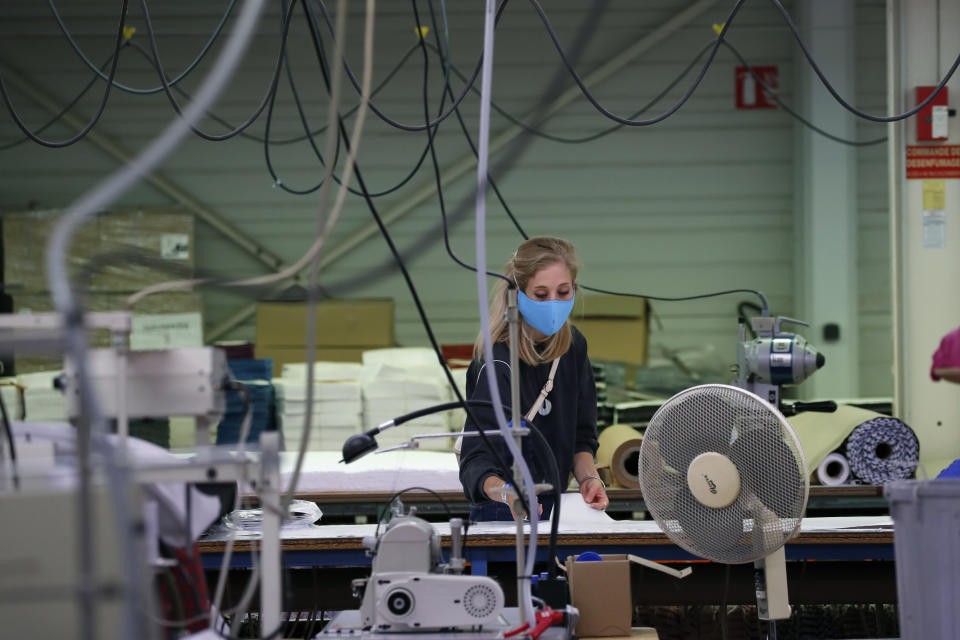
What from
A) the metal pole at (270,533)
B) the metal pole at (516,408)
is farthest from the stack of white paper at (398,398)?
the metal pole at (270,533)

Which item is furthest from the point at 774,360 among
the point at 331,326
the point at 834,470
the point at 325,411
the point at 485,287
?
the point at 331,326

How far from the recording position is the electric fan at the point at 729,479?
186cm

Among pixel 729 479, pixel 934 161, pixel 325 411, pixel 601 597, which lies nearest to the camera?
pixel 729 479

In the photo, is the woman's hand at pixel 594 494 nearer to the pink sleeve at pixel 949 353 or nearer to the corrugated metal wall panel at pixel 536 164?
the pink sleeve at pixel 949 353

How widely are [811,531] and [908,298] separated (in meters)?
1.74

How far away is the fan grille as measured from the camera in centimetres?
185

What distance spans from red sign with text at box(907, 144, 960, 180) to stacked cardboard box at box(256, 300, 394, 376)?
2812 mm

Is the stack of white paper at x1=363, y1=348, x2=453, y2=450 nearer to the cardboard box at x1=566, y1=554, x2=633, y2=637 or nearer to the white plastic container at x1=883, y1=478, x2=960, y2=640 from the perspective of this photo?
the cardboard box at x1=566, y1=554, x2=633, y2=637

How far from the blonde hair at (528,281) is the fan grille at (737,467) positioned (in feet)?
1.58

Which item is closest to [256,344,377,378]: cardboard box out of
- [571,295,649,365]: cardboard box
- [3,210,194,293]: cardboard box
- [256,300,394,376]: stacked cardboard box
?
[256,300,394,376]: stacked cardboard box

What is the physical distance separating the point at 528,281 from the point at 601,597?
75cm

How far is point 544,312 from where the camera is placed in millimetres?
2268

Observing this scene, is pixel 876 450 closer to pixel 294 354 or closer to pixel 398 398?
pixel 398 398

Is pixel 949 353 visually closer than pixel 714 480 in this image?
Yes
